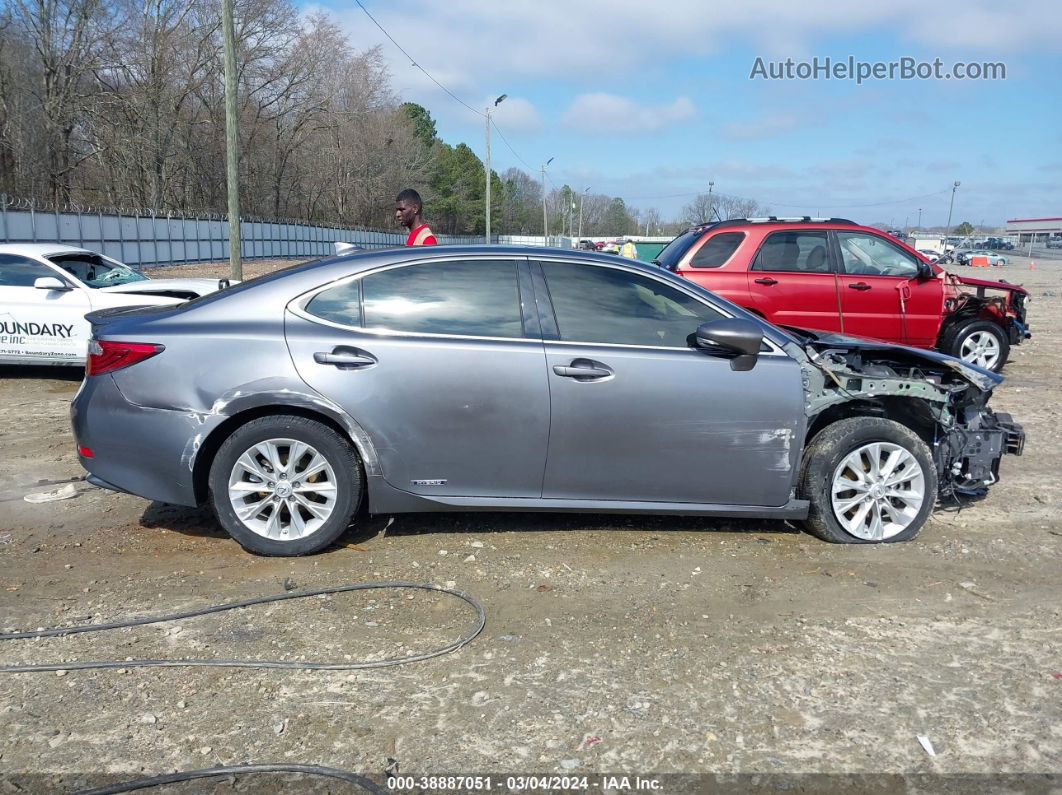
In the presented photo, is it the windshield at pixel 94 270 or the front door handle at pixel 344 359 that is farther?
the windshield at pixel 94 270

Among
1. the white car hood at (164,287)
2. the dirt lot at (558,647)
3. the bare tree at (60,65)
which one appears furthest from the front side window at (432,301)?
the bare tree at (60,65)

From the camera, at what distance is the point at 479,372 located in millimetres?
4277

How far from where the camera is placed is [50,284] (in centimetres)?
873

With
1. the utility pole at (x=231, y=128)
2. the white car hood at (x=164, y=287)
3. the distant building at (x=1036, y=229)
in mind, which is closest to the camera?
the white car hood at (x=164, y=287)

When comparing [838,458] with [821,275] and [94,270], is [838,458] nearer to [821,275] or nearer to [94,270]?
[821,275]

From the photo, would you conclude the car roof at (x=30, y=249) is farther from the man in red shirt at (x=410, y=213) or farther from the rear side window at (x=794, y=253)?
the rear side window at (x=794, y=253)

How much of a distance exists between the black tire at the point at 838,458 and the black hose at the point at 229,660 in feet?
6.49

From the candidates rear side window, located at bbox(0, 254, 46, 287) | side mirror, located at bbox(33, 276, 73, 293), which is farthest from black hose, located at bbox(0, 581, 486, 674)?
rear side window, located at bbox(0, 254, 46, 287)

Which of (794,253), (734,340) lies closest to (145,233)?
(794,253)

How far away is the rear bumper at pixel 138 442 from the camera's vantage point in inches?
167

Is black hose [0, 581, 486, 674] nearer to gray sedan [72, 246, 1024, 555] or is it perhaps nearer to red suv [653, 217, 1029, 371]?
gray sedan [72, 246, 1024, 555]

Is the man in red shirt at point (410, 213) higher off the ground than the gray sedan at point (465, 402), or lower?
higher

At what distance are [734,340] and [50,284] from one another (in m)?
7.61

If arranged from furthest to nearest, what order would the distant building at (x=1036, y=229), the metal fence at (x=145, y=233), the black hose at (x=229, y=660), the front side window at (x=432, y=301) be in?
the distant building at (x=1036, y=229)
the metal fence at (x=145, y=233)
the front side window at (x=432, y=301)
the black hose at (x=229, y=660)
